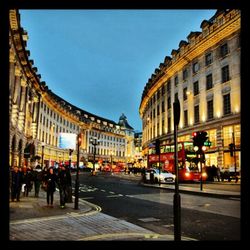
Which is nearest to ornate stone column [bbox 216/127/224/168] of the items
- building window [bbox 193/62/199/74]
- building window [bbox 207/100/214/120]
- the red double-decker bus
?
building window [bbox 207/100/214/120]

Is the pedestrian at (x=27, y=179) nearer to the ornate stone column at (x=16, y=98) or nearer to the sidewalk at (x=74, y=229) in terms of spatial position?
the sidewalk at (x=74, y=229)

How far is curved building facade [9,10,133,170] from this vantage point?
33.5 metres

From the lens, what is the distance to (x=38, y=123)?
6062 cm

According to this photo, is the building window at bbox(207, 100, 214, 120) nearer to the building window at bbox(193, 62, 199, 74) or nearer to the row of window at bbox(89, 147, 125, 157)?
the building window at bbox(193, 62, 199, 74)

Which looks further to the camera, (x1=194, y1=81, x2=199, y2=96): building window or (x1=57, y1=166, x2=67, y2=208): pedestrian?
(x1=194, y1=81, x2=199, y2=96): building window

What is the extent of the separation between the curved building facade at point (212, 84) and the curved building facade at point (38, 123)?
17.1 m

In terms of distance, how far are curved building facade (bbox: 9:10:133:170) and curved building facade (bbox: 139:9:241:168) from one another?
17106 millimetres

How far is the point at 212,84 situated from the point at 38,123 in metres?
37.8

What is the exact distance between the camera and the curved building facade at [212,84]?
3259 cm

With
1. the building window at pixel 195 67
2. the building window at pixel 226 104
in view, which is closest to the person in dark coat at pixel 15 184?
the building window at pixel 226 104

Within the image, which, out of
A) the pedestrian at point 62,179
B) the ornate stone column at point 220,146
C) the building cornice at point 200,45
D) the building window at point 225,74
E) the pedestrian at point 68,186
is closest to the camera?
the pedestrian at point 62,179

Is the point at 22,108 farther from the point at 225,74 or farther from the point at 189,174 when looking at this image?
the point at 225,74
